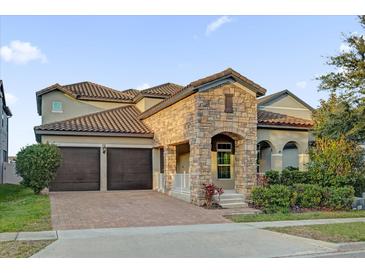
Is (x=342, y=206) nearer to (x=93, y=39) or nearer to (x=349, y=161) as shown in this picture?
(x=349, y=161)

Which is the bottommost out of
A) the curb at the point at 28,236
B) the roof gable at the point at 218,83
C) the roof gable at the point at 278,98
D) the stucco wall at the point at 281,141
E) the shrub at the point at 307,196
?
the curb at the point at 28,236

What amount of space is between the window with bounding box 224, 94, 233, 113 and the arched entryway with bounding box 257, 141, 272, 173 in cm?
440

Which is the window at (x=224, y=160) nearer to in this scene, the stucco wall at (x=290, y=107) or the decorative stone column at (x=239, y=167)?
the decorative stone column at (x=239, y=167)

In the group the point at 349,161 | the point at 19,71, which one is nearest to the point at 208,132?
the point at 349,161

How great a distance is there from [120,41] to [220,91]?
4751 millimetres

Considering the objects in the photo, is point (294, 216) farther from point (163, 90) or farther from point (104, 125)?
point (163, 90)

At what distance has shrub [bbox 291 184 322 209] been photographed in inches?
619

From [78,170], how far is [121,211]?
7077mm

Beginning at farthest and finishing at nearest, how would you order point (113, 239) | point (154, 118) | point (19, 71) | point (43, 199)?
point (154, 118)
point (43, 199)
point (19, 71)
point (113, 239)

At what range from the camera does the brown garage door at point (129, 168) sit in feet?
A: 68.6

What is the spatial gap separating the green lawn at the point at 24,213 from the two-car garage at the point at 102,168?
7.36ft

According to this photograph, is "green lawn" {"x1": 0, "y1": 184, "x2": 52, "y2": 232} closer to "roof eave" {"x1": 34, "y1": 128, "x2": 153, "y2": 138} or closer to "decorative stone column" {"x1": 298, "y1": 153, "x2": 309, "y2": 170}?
"roof eave" {"x1": 34, "y1": 128, "x2": 153, "y2": 138}

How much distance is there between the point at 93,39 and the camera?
51.6 feet

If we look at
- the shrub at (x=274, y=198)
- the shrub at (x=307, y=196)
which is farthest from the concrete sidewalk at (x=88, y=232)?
the shrub at (x=307, y=196)
